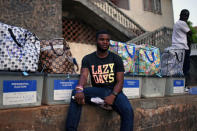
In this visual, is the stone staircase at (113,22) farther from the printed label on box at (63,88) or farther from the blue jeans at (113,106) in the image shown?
the blue jeans at (113,106)

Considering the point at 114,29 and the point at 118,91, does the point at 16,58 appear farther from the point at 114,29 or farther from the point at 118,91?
the point at 114,29

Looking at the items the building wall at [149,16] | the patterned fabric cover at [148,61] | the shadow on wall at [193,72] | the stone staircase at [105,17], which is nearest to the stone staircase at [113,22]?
the stone staircase at [105,17]

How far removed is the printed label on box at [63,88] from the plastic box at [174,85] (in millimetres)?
2164

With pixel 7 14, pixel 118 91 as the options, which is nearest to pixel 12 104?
pixel 118 91

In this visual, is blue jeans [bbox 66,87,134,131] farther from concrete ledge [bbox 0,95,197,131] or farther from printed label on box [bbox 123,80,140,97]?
printed label on box [bbox 123,80,140,97]

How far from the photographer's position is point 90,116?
2.95 metres

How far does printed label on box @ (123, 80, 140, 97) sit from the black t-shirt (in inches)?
23.9

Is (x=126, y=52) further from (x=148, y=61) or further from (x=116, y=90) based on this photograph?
(x=116, y=90)

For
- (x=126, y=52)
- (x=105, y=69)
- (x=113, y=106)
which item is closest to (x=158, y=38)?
(x=126, y=52)

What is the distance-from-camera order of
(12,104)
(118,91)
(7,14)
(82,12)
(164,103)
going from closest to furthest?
(12,104), (118,91), (164,103), (7,14), (82,12)

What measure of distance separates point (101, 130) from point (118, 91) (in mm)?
729

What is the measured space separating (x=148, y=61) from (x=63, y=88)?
1707 millimetres

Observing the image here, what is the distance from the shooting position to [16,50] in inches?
97.2

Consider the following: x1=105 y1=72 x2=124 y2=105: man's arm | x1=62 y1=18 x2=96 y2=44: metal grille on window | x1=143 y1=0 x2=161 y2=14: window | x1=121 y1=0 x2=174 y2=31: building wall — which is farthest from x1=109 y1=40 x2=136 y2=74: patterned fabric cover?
x1=143 y1=0 x2=161 y2=14: window
